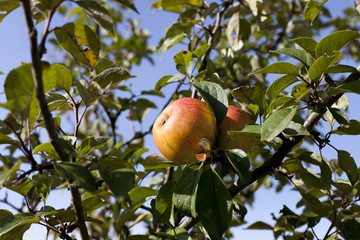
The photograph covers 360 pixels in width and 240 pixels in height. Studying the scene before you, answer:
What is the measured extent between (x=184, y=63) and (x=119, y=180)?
0.77 meters

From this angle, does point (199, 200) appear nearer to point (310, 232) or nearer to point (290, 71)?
point (290, 71)

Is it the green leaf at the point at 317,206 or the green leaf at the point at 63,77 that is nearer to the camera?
the green leaf at the point at 63,77

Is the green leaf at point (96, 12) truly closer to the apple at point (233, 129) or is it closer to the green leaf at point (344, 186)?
the apple at point (233, 129)

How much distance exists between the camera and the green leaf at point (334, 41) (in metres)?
0.98

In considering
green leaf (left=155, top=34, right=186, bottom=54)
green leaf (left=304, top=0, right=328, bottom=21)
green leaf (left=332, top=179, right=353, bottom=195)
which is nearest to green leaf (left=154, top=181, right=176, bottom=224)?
green leaf (left=332, top=179, right=353, bottom=195)

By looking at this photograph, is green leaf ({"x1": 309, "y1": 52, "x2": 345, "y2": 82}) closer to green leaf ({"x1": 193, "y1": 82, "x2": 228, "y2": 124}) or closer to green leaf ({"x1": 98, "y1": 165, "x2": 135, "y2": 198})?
green leaf ({"x1": 193, "y1": 82, "x2": 228, "y2": 124})

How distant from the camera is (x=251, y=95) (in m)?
1.14

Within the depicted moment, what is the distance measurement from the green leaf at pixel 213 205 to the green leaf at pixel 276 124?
0.60ft

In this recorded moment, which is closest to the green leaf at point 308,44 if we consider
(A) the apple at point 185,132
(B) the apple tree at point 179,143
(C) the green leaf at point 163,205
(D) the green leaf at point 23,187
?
(B) the apple tree at point 179,143

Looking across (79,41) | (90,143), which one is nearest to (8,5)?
(79,41)

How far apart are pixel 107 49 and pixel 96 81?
2.93 meters

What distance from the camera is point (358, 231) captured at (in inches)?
49.3

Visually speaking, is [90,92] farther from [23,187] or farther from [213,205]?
[213,205]

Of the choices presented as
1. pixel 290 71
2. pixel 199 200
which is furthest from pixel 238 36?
pixel 199 200
